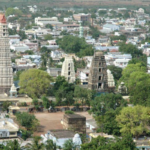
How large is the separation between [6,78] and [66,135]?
20.0 meters

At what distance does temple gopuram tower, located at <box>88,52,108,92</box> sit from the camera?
65688 mm

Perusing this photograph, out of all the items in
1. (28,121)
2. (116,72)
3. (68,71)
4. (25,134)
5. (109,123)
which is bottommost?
(25,134)

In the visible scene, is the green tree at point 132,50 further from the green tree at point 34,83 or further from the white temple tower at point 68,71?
the green tree at point 34,83

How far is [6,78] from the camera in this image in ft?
Answer: 220

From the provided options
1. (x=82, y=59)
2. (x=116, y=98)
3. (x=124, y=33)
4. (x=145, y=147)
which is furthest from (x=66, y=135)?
(x=124, y=33)

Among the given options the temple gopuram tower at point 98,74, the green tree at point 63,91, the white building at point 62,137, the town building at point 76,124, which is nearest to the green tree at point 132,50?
the temple gopuram tower at point 98,74

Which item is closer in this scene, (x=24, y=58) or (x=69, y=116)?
(x=69, y=116)

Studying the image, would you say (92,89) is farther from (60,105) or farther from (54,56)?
(54,56)

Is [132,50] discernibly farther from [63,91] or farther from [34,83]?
[63,91]

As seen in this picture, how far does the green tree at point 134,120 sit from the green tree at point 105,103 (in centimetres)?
568

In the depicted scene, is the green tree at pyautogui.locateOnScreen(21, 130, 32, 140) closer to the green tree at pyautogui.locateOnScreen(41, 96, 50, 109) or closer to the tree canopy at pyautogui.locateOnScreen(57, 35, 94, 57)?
the green tree at pyautogui.locateOnScreen(41, 96, 50, 109)

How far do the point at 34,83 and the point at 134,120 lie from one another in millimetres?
16220

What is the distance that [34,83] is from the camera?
6538 cm

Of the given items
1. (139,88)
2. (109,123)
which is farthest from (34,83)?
(109,123)
